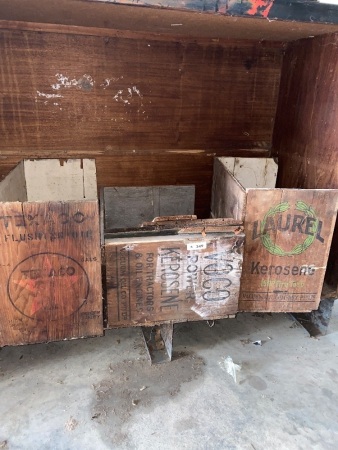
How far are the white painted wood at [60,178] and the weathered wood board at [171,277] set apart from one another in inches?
33.6

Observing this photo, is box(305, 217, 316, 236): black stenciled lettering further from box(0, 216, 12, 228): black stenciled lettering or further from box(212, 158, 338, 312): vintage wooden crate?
box(0, 216, 12, 228): black stenciled lettering

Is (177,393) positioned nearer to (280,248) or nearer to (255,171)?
(280,248)

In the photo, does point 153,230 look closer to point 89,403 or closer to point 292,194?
point 292,194

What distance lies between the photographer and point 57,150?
211 cm

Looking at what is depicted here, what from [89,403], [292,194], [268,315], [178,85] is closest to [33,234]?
[89,403]

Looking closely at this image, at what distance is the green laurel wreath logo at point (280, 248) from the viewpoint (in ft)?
5.13

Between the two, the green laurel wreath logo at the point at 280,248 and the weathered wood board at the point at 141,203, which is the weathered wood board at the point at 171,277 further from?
the weathered wood board at the point at 141,203

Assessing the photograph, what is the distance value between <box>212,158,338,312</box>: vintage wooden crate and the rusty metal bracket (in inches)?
14.8

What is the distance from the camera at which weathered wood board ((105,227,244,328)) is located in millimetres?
1481

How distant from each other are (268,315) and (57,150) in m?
1.58

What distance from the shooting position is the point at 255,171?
2.33 metres

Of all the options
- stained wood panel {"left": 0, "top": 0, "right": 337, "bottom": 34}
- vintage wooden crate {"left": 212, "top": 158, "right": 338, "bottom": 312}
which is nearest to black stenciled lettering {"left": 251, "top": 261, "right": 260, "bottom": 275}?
vintage wooden crate {"left": 212, "top": 158, "right": 338, "bottom": 312}

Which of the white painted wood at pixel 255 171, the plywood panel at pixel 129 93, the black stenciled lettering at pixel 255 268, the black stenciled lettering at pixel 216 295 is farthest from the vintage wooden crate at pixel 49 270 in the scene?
the white painted wood at pixel 255 171

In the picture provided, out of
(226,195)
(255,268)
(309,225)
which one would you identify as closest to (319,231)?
(309,225)
